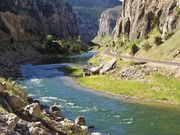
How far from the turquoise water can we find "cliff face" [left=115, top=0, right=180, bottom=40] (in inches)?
2332

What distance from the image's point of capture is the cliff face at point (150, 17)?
14062 cm

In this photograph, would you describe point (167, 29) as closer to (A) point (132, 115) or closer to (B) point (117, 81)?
(B) point (117, 81)

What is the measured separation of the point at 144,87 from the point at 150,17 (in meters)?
80.9

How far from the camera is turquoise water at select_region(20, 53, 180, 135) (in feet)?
169

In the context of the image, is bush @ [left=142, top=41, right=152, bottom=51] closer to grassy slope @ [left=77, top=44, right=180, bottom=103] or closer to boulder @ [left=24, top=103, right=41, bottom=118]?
grassy slope @ [left=77, top=44, right=180, bottom=103]

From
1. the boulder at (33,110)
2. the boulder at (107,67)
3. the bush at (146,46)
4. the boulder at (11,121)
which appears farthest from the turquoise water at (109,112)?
the bush at (146,46)

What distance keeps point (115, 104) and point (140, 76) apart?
25.5 metres

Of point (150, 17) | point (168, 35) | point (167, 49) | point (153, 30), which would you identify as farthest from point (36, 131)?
point (150, 17)

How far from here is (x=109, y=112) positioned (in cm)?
6238

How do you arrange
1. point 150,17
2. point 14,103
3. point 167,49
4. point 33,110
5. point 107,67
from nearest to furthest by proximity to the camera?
point 33,110, point 14,103, point 107,67, point 167,49, point 150,17

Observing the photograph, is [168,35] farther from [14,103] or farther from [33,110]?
[33,110]

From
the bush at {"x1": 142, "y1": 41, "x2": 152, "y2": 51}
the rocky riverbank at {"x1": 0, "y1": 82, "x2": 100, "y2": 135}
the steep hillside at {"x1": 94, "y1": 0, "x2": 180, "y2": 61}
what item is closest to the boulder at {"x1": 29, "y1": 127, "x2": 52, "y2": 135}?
the rocky riverbank at {"x1": 0, "y1": 82, "x2": 100, "y2": 135}

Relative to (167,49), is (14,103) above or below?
above

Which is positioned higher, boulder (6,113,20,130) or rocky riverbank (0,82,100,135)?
boulder (6,113,20,130)
